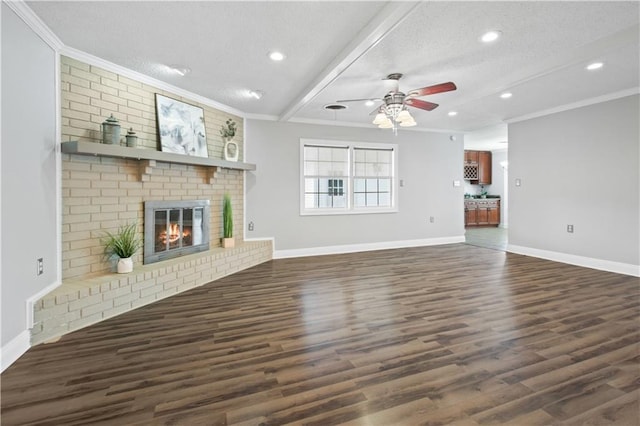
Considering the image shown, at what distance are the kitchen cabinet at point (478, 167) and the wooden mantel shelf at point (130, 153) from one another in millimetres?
8641

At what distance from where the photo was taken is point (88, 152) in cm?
302

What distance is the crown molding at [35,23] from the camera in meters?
2.35

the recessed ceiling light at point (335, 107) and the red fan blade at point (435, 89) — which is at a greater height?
the recessed ceiling light at point (335, 107)

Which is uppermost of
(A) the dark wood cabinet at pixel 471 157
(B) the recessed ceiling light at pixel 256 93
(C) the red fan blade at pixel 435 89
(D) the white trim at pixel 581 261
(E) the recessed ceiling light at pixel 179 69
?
(A) the dark wood cabinet at pixel 471 157

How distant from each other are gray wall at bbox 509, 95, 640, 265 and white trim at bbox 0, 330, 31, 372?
6848 mm

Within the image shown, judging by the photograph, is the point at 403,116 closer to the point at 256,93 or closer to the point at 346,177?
the point at 256,93

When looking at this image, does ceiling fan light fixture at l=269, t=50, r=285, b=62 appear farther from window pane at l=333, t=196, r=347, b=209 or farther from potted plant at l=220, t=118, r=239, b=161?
window pane at l=333, t=196, r=347, b=209

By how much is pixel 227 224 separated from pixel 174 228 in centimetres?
92

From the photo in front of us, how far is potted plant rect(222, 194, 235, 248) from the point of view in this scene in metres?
5.05

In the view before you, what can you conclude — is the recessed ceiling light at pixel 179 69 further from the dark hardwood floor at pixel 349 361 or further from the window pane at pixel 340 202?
the window pane at pixel 340 202

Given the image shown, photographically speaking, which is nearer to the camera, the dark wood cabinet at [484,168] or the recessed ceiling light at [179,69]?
the recessed ceiling light at [179,69]

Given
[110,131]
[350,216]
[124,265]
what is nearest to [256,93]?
[110,131]

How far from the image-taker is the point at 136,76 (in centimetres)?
376

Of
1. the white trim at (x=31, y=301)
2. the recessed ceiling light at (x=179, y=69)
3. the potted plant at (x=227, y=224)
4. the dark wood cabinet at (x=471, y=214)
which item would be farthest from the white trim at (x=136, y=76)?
the dark wood cabinet at (x=471, y=214)
